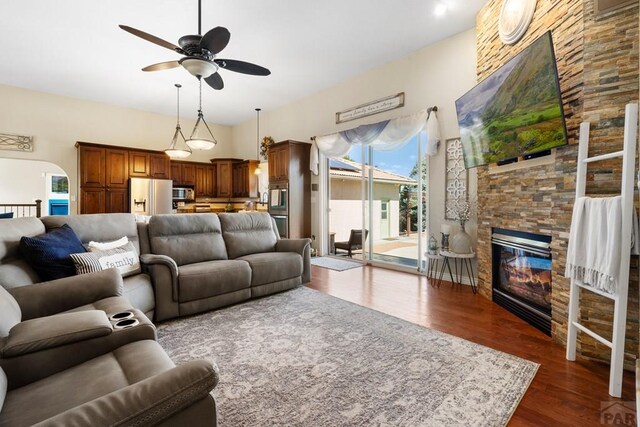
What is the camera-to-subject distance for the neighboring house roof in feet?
17.0

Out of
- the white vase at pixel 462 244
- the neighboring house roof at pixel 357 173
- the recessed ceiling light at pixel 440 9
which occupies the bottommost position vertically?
the white vase at pixel 462 244

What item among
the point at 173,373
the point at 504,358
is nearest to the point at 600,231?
the point at 504,358

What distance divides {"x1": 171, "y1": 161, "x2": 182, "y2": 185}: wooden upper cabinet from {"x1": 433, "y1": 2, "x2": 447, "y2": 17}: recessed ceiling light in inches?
263

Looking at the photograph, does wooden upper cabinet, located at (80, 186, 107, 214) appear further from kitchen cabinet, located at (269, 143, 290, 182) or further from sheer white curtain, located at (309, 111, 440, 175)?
sheer white curtain, located at (309, 111, 440, 175)

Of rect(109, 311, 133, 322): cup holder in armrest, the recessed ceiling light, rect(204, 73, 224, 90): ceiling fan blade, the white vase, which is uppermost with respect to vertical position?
the recessed ceiling light

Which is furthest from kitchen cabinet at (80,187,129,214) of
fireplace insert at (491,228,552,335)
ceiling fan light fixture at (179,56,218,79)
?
fireplace insert at (491,228,552,335)

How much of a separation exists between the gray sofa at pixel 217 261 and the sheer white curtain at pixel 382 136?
226 centimetres

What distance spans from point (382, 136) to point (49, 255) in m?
4.44

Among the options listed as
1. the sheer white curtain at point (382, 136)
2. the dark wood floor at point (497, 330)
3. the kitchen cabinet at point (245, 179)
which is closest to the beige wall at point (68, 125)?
the kitchen cabinet at point (245, 179)

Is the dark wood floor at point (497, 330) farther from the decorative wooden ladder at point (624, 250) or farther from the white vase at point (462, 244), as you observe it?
the white vase at point (462, 244)

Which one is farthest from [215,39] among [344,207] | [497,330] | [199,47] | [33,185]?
[33,185]

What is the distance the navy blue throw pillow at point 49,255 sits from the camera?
7.22 ft

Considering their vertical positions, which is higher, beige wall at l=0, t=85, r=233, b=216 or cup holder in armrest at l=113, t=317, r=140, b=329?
beige wall at l=0, t=85, r=233, b=216

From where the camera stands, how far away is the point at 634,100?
1.99 metres
